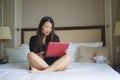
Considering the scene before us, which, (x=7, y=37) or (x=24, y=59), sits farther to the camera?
(x=7, y=37)

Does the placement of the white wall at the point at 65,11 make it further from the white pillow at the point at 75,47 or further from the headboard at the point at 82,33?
the white pillow at the point at 75,47

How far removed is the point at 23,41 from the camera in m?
4.19

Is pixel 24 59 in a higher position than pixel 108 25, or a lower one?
lower

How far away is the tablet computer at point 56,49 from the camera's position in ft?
7.89

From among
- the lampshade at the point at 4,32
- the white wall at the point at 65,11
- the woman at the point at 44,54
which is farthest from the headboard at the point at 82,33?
the woman at the point at 44,54

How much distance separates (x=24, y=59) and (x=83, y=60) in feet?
3.26

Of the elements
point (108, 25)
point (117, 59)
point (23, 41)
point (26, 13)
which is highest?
point (26, 13)

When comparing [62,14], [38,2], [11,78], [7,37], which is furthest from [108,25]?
[11,78]

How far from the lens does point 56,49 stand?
8.07ft

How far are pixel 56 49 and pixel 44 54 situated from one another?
8.7 inches

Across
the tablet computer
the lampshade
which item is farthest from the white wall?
the tablet computer

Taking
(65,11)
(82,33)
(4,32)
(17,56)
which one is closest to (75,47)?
(82,33)

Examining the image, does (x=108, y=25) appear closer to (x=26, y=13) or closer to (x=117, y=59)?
(x=117, y=59)

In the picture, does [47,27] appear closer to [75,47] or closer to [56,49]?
[56,49]
